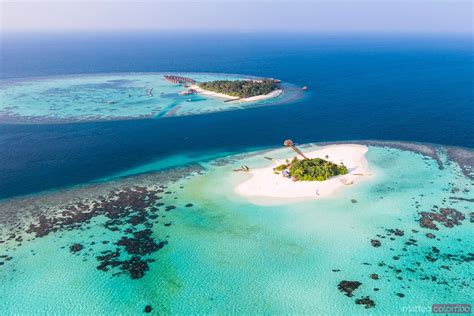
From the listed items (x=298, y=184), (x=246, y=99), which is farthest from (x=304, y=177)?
(x=246, y=99)

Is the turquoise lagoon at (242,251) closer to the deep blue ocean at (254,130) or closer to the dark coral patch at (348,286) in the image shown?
the dark coral patch at (348,286)

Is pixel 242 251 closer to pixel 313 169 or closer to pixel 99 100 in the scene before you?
pixel 313 169

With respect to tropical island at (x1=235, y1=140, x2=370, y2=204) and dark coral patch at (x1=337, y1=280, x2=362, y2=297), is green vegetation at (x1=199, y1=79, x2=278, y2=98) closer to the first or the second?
tropical island at (x1=235, y1=140, x2=370, y2=204)

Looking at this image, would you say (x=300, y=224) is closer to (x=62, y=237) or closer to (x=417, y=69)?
(x=62, y=237)

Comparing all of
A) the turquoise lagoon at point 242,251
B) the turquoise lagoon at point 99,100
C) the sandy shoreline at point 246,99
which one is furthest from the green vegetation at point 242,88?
the turquoise lagoon at point 242,251

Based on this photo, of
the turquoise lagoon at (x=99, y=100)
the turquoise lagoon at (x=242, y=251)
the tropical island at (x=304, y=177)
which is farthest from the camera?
the turquoise lagoon at (x=99, y=100)

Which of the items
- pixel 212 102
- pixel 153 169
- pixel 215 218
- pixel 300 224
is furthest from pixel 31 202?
pixel 212 102

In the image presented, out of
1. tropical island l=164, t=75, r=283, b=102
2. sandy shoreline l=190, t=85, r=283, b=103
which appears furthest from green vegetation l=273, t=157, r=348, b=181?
tropical island l=164, t=75, r=283, b=102
